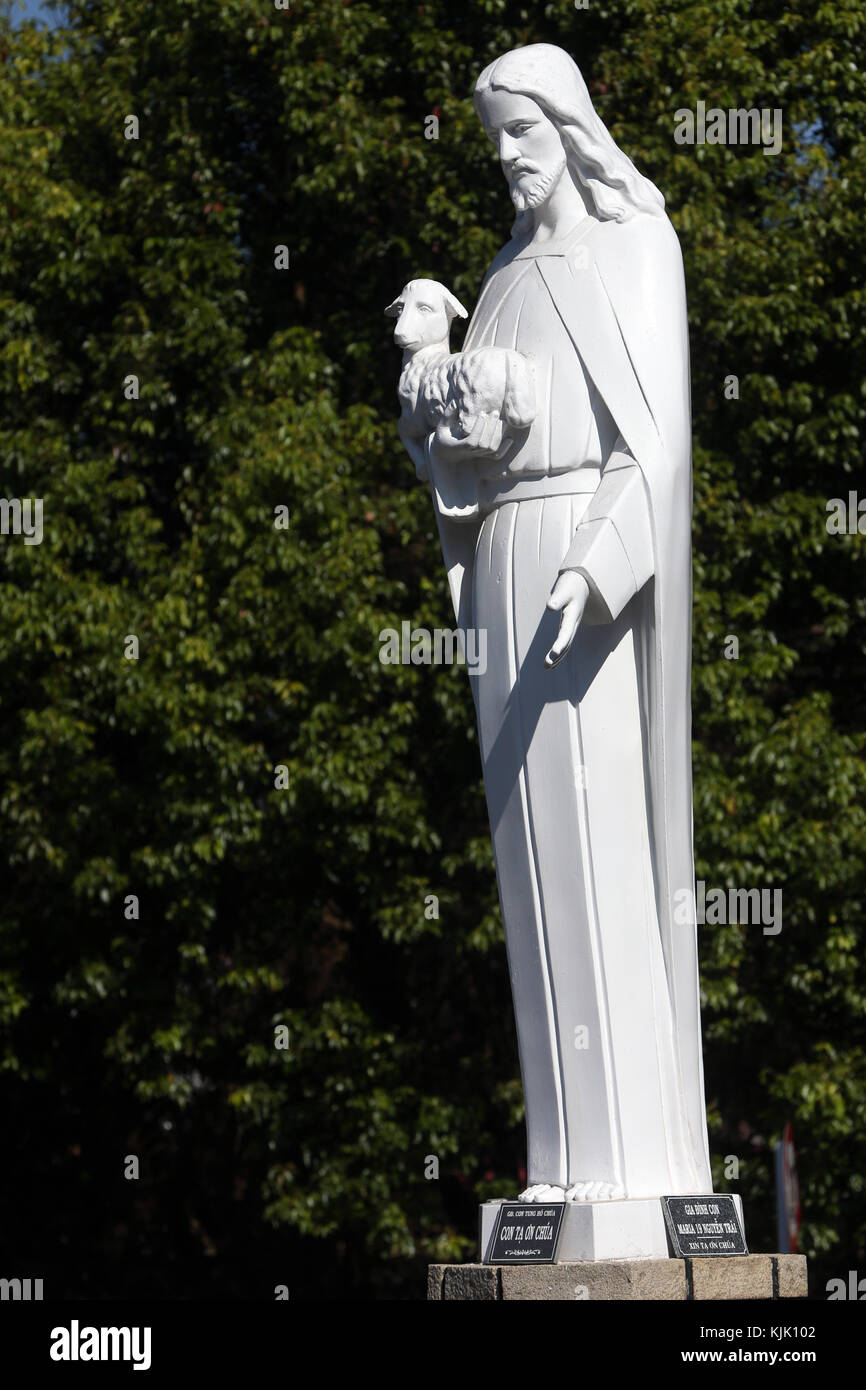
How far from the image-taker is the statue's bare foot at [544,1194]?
6484 mm

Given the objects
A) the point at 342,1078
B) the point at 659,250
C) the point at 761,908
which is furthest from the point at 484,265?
the point at 659,250

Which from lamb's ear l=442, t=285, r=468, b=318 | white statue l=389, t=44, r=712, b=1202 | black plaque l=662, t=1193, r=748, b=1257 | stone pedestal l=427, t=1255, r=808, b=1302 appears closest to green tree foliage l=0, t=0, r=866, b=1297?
lamb's ear l=442, t=285, r=468, b=318

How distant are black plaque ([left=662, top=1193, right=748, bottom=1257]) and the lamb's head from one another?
3.18 metres

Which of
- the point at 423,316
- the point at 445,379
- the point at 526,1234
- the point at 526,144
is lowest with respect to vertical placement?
the point at 526,1234

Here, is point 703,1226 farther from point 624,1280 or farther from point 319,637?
point 319,637

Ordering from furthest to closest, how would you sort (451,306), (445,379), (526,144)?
(451,306)
(526,144)
(445,379)

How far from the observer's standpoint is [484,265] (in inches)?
572

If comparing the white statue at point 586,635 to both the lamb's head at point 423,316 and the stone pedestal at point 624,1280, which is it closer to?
the lamb's head at point 423,316

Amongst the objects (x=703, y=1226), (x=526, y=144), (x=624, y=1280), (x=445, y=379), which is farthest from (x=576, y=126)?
(x=624, y=1280)

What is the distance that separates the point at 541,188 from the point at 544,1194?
11.6 feet

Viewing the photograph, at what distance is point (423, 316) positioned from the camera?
731 centimetres

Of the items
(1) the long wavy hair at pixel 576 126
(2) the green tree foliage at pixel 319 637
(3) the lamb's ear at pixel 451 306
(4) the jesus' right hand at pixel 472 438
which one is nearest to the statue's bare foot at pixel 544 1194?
(4) the jesus' right hand at pixel 472 438

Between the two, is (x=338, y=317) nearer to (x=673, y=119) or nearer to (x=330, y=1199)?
(x=673, y=119)

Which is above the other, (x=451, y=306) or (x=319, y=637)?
(x=319, y=637)
